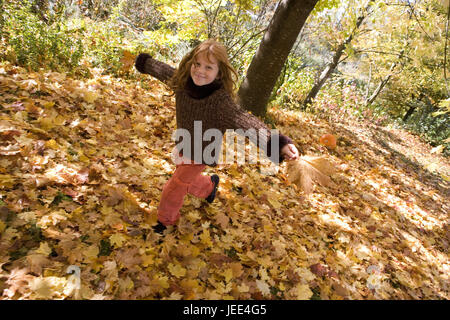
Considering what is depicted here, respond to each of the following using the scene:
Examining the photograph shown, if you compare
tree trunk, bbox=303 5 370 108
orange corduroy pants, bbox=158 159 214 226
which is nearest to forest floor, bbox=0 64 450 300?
orange corduroy pants, bbox=158 159 214 226

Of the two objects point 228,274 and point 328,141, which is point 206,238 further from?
point 328,141

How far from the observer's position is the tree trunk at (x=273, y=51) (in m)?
3.50

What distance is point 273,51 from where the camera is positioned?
12.2ft

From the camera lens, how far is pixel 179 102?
6.28 feet

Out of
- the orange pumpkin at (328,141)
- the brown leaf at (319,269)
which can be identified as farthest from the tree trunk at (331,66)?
the brown leaf at (319,269)

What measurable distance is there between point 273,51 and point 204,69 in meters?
2.42

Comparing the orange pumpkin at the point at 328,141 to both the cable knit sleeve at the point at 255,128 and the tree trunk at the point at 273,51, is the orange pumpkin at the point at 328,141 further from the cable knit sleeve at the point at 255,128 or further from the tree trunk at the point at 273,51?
the cable knit sleeve at the point at 255,128

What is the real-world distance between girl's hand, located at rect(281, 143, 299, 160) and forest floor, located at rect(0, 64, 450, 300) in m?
1.14

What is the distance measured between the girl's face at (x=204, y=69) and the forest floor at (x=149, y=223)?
4.21 ft

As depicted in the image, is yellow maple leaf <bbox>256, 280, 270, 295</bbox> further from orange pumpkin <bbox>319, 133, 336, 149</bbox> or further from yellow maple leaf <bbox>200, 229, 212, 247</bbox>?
orange pumpkin <bbox>319, 133, 336, 149</bbox>

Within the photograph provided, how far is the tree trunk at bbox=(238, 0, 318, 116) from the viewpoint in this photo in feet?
11.5

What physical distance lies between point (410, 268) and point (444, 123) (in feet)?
45.5
